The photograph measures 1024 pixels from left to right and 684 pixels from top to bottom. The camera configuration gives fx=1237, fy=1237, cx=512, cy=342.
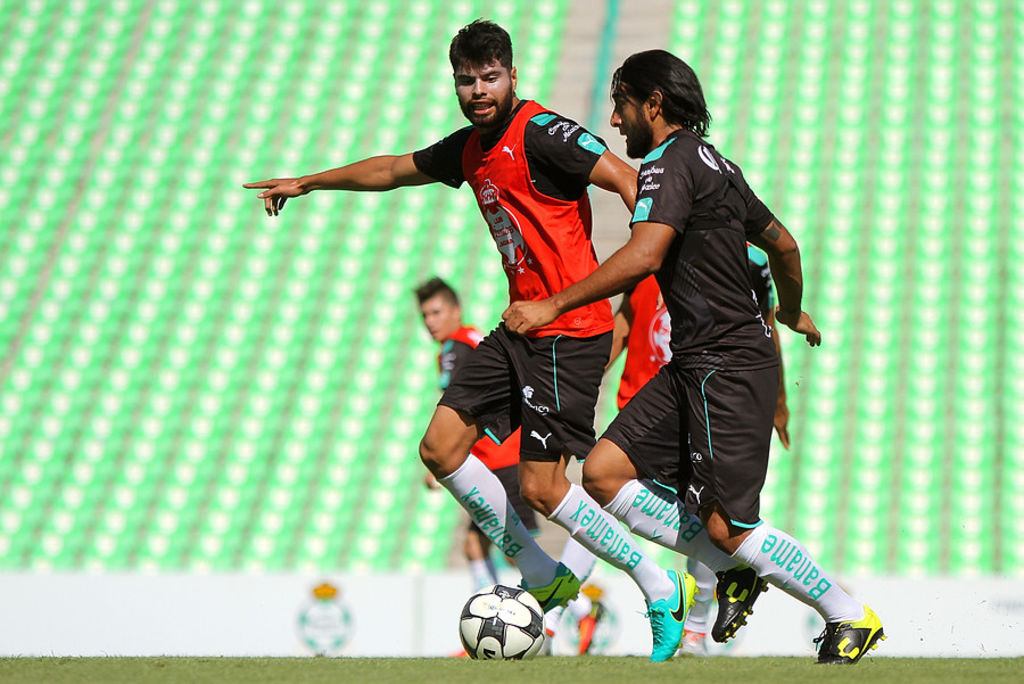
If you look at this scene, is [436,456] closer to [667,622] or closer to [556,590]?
[556,590]

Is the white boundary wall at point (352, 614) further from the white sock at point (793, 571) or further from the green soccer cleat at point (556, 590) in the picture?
the white sock at point (793, 571)

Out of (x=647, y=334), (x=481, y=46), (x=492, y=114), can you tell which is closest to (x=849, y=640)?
(x=647, y=334)

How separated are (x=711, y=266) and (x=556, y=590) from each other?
4.45 feet

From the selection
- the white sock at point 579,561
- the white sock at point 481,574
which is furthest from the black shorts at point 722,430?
the white sock at point 481,574

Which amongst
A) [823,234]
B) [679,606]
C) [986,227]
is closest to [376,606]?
[679,606]

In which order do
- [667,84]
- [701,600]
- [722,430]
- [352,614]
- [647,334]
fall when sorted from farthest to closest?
1. [352,614]
2. [647,334]
3. [701,600]
4. [667,84]
5. [722,430]

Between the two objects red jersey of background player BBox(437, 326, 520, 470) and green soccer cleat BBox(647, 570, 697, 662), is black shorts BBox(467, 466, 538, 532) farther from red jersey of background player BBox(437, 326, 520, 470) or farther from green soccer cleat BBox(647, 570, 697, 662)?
green soccer cleat BBox(647, 570, 697, 662)

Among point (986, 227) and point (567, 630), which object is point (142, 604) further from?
point (986, 227)

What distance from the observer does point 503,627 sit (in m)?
4.06

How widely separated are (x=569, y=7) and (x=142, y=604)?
893 centimetres

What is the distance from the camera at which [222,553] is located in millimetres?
9203

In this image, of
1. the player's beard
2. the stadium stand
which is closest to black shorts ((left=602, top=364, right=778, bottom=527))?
the player's beard

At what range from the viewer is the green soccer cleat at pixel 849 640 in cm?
369

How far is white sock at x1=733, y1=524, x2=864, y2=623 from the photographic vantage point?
144 inches
